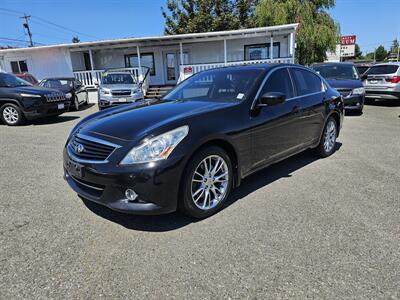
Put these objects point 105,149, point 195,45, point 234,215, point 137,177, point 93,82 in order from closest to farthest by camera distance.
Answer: point 137,177
point 105,149
point 234,215
point 93,82
point 195,45

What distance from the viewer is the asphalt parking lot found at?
7.20ft

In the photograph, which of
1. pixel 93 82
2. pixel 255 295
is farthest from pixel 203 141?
pixel 93 82

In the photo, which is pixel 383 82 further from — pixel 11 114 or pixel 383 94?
pixel 11 114

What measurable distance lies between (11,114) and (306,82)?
8984mm

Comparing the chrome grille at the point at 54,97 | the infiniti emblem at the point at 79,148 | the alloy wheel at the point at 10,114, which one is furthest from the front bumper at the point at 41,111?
the infiniti emblem at the point at 79,148

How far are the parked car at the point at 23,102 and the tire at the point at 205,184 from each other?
798cm

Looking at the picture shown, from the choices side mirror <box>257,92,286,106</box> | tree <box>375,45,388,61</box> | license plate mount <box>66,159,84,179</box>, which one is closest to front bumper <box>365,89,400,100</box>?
side mirror <box>257,92,286,106</box>

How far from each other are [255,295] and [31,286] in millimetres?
1661

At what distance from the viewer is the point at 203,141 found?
3008 mm

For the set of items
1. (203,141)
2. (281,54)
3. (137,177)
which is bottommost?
(137,177)

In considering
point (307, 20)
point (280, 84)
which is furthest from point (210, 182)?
point (307, 20)

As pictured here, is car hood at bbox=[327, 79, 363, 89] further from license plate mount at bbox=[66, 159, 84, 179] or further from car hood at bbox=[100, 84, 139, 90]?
license plate mount at bbox=[66, 159, 84, 179]

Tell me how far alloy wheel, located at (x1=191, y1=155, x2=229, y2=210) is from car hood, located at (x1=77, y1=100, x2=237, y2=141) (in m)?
0.54

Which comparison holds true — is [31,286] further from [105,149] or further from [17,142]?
[17,142]
